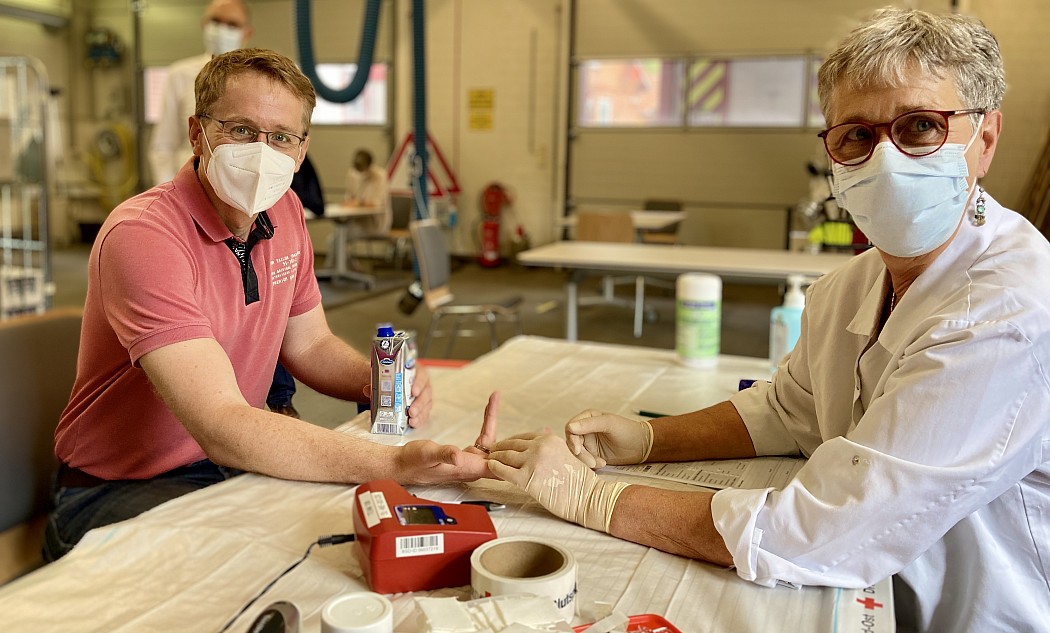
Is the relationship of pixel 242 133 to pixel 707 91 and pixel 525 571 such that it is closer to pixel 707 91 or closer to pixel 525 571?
pixel 525 571

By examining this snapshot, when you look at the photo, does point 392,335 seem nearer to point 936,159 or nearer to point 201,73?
point 201,73

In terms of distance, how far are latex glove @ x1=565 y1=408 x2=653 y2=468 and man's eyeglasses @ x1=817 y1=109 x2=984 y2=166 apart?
49 centimetres

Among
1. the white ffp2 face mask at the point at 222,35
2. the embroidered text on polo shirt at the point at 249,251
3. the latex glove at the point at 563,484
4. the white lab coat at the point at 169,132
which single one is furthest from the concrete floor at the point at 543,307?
the latex glove at the point at 563,484

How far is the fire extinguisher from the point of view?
8.82 metres

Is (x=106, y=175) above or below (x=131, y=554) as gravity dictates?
above

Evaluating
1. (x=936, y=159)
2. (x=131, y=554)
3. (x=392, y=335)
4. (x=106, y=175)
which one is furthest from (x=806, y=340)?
(x=106, y=175)

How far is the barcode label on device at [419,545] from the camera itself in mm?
903

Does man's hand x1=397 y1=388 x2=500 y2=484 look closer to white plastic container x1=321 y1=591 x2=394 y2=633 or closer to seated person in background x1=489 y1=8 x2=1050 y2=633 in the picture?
seated person in background x1=489 y1=8 x2=1050 y2=633

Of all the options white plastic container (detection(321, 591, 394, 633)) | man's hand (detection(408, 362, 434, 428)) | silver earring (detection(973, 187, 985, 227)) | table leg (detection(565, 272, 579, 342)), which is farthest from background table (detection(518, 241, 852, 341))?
white plastic container (detection(321, 591, 394, 633))

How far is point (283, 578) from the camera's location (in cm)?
95

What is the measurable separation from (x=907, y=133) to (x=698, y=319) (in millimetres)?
977

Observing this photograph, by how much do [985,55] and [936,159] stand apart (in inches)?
5.2

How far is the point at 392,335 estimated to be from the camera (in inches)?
54.2

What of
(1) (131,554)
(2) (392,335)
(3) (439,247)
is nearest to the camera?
(1) (131,554)
